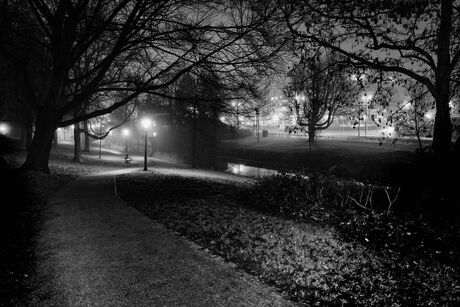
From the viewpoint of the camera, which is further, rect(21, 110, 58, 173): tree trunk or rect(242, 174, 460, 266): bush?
rect(21, 110, 58, 173): tree trunk

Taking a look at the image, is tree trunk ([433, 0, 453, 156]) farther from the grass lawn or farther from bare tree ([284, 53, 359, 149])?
the grass lawn

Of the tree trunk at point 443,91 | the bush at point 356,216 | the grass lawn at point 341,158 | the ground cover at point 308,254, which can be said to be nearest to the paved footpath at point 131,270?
the ground cover at point 308,254

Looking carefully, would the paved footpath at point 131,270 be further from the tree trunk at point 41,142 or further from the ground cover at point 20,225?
the tree trunk at point 41,142

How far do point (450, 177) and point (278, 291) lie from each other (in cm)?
753

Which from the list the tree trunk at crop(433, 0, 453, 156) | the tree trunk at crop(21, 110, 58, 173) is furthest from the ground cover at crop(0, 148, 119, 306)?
the tree trunk at crop(433, 0, 453, 156)

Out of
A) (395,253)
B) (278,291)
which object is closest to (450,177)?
(395,253)

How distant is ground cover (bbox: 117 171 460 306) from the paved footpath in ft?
1.64

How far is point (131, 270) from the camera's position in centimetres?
585

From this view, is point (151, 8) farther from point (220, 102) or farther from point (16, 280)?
point (16, 280)

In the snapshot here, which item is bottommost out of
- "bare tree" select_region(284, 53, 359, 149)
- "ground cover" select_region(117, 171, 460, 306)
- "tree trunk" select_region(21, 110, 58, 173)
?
"ground cover" select_region(117, 171, 460, 306)

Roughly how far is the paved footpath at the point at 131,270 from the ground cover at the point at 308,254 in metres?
0.50

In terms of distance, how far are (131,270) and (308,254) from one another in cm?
357

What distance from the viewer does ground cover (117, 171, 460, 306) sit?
5141 mm

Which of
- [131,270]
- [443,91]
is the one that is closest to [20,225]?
[131,270]
